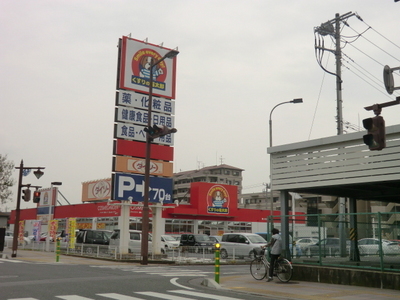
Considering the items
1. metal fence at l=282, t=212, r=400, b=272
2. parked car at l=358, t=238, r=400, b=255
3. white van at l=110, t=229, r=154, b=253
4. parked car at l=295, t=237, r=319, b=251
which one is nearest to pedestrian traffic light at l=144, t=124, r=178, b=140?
metal fence at l=282, t=212, r=400, b=272

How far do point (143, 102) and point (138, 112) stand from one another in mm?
725

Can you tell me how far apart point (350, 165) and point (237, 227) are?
135 ft

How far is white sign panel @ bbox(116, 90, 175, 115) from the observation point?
27.9m

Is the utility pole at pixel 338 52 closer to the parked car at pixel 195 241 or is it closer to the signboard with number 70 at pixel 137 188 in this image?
the signboard with number 70 at pixel 137 188

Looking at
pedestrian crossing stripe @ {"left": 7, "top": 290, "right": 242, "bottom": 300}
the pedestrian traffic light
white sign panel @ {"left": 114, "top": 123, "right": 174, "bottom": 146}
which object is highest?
white sign panel @ {"left": 114, "top": 123, "right": 174, "bottom": 146}

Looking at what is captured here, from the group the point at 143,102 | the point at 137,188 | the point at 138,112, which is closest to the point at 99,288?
the point at 137,188

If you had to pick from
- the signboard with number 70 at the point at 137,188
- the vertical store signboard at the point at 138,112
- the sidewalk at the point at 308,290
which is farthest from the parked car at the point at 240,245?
the sidewalk at the point at 308,290

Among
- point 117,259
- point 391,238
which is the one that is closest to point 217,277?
point 391,238

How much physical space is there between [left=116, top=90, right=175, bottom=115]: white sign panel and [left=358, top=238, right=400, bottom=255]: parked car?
15.8 m

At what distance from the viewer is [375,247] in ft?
51.2

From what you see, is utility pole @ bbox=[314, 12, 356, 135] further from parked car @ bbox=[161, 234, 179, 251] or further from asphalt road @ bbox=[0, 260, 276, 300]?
parked car @ bbox=[161, 234, 179, 251]

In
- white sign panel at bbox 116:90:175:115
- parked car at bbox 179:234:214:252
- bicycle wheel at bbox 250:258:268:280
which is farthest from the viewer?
parked car at bbox 179:234:214:252

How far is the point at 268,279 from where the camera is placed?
1572 cm

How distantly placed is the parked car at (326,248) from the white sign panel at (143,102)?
14.9 meters
